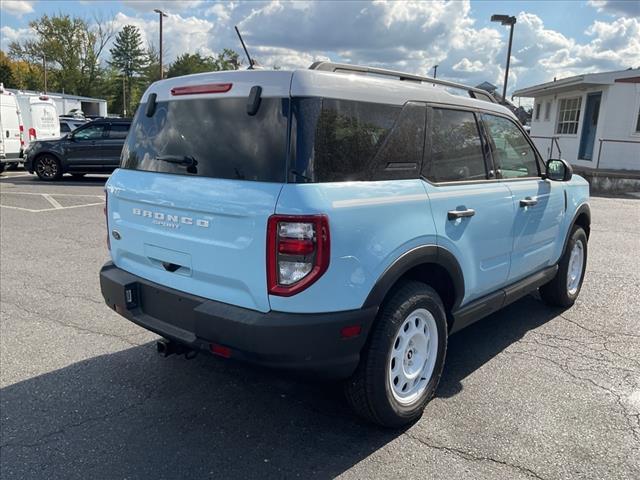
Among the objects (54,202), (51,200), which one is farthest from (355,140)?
(51,200)

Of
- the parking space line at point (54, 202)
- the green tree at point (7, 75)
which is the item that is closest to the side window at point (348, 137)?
the parking space line at point (54, 202)

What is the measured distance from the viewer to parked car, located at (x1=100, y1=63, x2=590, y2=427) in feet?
8.27

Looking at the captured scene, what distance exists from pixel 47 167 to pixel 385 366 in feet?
50.5

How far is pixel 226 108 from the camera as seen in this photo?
2.84 m

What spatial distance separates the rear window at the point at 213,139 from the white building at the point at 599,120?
55.7 ft

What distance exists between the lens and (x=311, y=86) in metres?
2.60

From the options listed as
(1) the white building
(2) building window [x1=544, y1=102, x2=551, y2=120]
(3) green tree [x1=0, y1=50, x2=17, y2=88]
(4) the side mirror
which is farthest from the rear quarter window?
(3) green tree [x1=0, y1=50, x2=17, y2=88]

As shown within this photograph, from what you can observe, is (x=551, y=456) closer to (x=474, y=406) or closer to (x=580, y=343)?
(x=474, y=406)

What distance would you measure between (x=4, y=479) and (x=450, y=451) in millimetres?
2270

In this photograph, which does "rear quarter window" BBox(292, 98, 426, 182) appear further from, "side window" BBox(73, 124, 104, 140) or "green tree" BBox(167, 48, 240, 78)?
"green tree" BBox(167, 48, 240, 78)

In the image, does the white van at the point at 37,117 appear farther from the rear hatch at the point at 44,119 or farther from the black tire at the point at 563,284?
the black tire at the point at 563,284

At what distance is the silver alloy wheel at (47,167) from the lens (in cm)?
1548

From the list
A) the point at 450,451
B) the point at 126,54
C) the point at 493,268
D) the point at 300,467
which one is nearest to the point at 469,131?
the point at 493,268

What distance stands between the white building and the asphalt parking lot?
48.4ft
